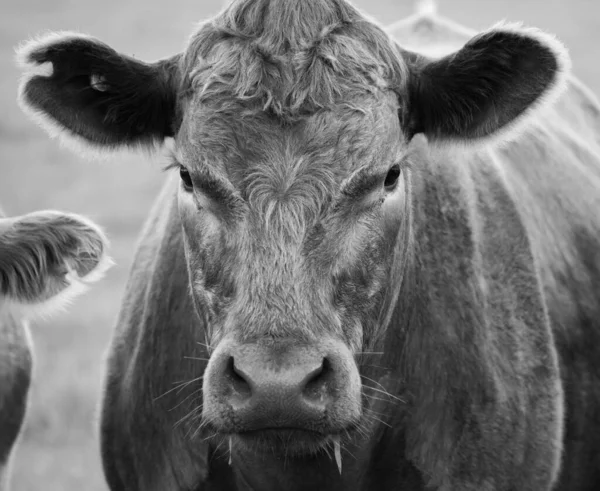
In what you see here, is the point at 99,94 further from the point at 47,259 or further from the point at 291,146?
the point at 47,259

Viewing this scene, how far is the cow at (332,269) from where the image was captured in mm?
4188

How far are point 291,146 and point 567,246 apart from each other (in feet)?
8.22

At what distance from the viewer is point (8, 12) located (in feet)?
88.5

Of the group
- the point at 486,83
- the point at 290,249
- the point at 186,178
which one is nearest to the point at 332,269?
the point at 290,249

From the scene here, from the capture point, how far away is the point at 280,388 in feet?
12.8

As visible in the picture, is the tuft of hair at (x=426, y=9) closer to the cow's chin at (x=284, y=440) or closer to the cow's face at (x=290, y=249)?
the cow's face at (x=290, y=249)

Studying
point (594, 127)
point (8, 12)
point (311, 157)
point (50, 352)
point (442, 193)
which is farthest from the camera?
point (8, 12)

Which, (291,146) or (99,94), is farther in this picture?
(99,94)

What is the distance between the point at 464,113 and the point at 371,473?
1595 millimetres

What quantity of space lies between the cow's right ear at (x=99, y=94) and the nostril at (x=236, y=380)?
3.90 ft

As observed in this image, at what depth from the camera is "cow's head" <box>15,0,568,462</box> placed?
407cm

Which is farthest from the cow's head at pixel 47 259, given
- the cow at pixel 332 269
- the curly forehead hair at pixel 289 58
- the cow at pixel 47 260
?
the curly forehead hair at pixel 289 58

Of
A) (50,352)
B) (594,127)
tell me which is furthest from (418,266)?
(50,352)

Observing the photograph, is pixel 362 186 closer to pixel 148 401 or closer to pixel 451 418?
pixel 451 418
